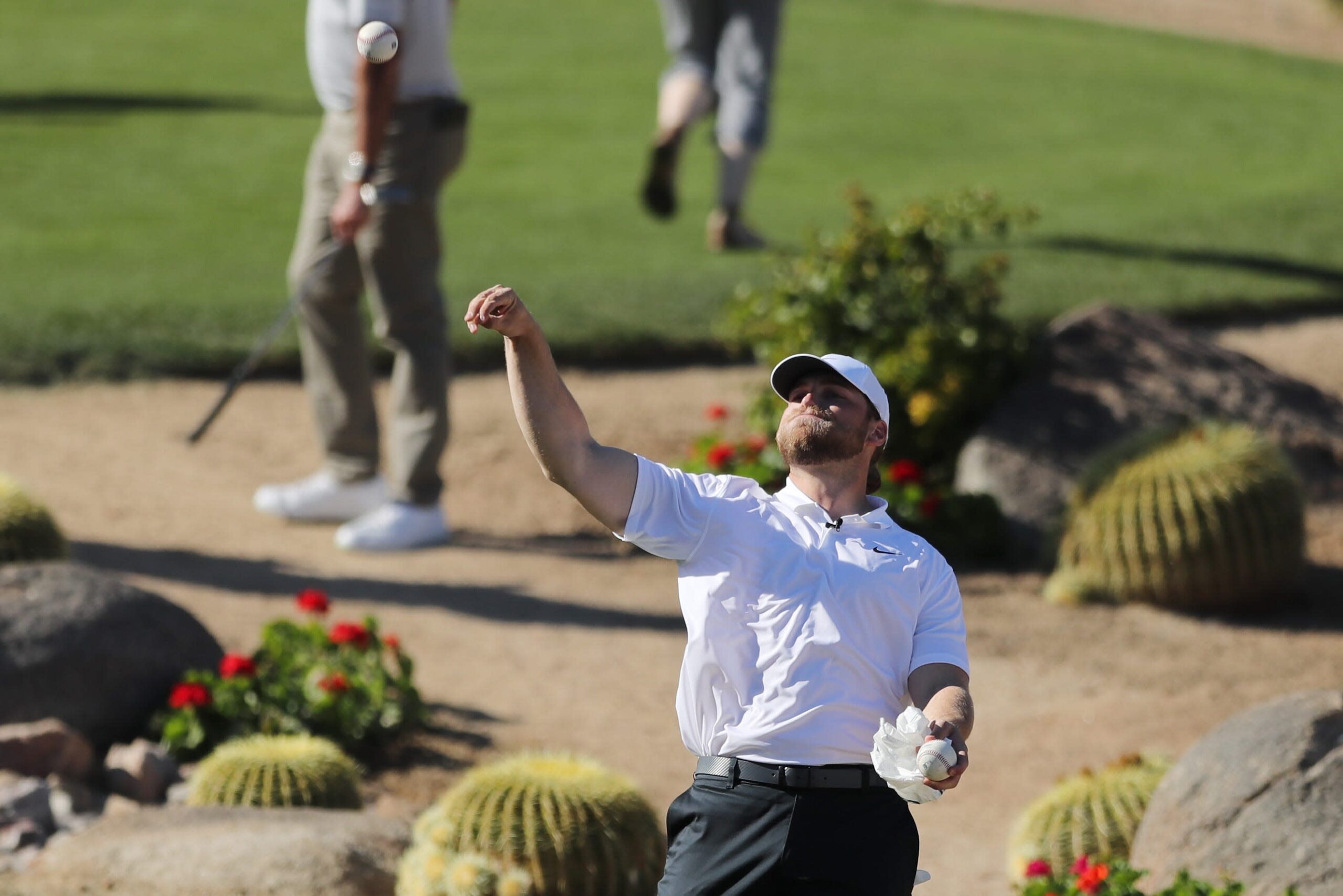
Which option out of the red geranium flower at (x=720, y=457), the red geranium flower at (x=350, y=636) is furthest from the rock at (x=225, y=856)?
the red geranium flower at (x=720, y=457)

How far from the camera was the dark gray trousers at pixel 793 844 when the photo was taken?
3.02 meters

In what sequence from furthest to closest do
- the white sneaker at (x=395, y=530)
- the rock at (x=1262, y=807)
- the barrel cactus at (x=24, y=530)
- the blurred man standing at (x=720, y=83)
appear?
the blurred man standing at (x=720, y=83) < the white sneaker at (x=395, y=530) < the barrel cactus at (x=24, y=530) < the rock at (x=1262, y=807)

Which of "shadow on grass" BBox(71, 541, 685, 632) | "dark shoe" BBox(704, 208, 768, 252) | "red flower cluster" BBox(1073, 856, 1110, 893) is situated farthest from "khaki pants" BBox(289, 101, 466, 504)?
"dark shoe" BBox(704, 208, 768, 252)

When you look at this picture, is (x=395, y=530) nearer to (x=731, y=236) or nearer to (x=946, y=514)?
(x=946, y=514)

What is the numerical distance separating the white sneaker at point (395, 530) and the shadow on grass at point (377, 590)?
340mm

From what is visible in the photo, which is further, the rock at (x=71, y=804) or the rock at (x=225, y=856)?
the rock at (x=71, y=804)

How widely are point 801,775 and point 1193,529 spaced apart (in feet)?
14.2

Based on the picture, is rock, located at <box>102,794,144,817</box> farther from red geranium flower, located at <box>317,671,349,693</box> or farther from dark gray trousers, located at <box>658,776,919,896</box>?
dark gray trousers, located at <box>658,776,919,896</box>

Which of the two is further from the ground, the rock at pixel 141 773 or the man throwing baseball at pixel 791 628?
the man throwing baseball at pixel 791 628

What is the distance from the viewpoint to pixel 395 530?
7.36 m

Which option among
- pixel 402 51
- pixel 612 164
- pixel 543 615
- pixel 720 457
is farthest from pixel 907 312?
pixel 612 164

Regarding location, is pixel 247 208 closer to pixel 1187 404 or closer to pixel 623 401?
pixel 623 401

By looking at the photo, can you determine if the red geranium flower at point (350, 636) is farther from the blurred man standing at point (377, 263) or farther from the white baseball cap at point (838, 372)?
the white baseball cap at point (838, 372)

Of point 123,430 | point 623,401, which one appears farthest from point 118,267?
point 623,401
